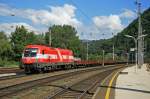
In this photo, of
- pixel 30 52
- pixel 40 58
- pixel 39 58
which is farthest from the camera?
pixel 40 58

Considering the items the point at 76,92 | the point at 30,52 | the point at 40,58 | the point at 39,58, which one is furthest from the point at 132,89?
the point at 40,58

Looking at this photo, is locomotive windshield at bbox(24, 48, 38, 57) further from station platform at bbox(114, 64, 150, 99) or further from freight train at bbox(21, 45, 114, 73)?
station platform at bbox(114, 64, 150, 99)

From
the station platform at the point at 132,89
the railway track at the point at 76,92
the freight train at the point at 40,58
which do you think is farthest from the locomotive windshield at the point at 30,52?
the railway track at the point at 76,92

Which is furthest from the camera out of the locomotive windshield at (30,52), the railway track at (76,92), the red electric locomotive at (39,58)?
the locomotive windshield at (30,52)

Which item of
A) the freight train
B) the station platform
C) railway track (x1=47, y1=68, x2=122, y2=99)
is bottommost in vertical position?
railway track (x1=47, y1=68, x2=122, y2=99)

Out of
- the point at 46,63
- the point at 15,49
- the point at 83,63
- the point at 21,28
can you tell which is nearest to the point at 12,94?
the point at 46,63

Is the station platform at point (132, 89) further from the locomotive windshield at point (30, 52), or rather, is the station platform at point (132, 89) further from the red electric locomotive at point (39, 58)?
the locomotive windshield at point (30, 52)

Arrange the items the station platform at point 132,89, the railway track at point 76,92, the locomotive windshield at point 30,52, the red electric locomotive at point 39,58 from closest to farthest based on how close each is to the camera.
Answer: the station platform at point 132,89 → the railway track at point 76,92 → the red electric locomotive at point 39,58 → the locomotive windshield at point 30,52

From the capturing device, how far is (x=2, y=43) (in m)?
78.6

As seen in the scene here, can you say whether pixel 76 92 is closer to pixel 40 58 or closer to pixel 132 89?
pixel 132 89

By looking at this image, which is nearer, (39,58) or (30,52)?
(30,52)

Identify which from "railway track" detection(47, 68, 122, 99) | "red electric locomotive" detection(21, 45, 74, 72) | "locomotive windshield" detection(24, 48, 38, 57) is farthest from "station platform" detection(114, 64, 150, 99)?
→ "locomotive windshield" detection(24, 48, 38, 57)

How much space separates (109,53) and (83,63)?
81.5 m

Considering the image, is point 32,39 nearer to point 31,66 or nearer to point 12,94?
point 31,66
